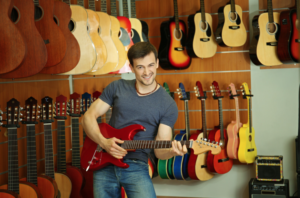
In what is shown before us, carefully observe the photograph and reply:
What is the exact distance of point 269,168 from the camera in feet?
12.9

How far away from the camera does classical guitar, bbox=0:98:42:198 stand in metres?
2.52

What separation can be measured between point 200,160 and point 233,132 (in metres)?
0.51

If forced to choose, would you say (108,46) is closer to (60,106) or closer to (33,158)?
(60,106)

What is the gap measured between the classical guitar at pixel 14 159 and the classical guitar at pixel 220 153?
82.9 inches

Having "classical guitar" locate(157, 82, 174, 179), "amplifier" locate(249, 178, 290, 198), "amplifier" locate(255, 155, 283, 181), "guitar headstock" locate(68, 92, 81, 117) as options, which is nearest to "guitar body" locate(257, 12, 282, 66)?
"amplifier" locate(255, 155, 283, 181)

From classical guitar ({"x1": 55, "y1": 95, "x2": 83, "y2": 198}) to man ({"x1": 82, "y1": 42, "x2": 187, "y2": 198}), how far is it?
88 cm

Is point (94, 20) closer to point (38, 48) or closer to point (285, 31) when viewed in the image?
point (38, 48)

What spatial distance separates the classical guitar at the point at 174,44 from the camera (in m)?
4.21

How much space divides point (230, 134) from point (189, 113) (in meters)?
0.67

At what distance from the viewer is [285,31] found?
3879mm

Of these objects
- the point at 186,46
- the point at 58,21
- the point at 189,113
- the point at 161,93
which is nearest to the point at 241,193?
the point at 189,113

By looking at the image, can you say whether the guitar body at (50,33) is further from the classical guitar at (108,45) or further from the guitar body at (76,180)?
the guitar body at (76,180)

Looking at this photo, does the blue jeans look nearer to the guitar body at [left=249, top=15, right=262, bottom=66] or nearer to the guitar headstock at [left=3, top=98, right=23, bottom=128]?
the guitar headstock at [left=3, top=98, right=23, bottom=128]

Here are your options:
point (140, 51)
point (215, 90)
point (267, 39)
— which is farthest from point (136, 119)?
point (267, 39)
